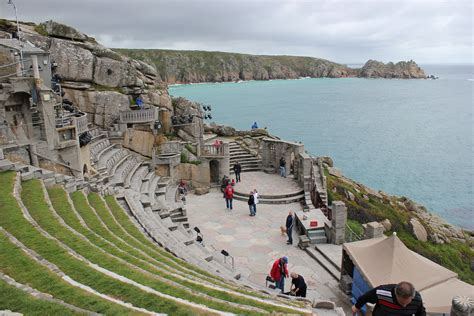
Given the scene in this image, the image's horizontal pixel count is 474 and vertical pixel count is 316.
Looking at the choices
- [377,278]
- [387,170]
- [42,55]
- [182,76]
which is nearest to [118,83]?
[42,55]

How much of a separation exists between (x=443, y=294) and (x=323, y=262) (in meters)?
5.12

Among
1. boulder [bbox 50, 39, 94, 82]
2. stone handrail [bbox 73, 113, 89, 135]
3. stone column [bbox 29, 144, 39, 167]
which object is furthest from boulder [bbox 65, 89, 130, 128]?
stone column [bbox 29, 144, 39, 167]

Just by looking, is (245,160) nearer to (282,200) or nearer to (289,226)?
(282,200)

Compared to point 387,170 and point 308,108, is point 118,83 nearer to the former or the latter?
point 387,170

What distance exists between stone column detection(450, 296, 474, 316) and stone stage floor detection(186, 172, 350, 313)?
5.59m

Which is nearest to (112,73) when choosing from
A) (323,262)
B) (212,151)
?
(212,151)

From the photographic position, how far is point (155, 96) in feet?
91.6

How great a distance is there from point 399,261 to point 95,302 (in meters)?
8.16

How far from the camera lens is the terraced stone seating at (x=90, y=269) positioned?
592 cm

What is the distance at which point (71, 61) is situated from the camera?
2511 cm

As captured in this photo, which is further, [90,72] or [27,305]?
[90,72]

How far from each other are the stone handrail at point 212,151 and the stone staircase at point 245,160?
241 cm

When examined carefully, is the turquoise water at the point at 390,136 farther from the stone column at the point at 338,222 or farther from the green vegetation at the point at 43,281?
the green vegetation at the point at 43,281

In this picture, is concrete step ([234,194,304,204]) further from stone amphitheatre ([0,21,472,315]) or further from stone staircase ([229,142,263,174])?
stone staircase ([229,142,263,174])
